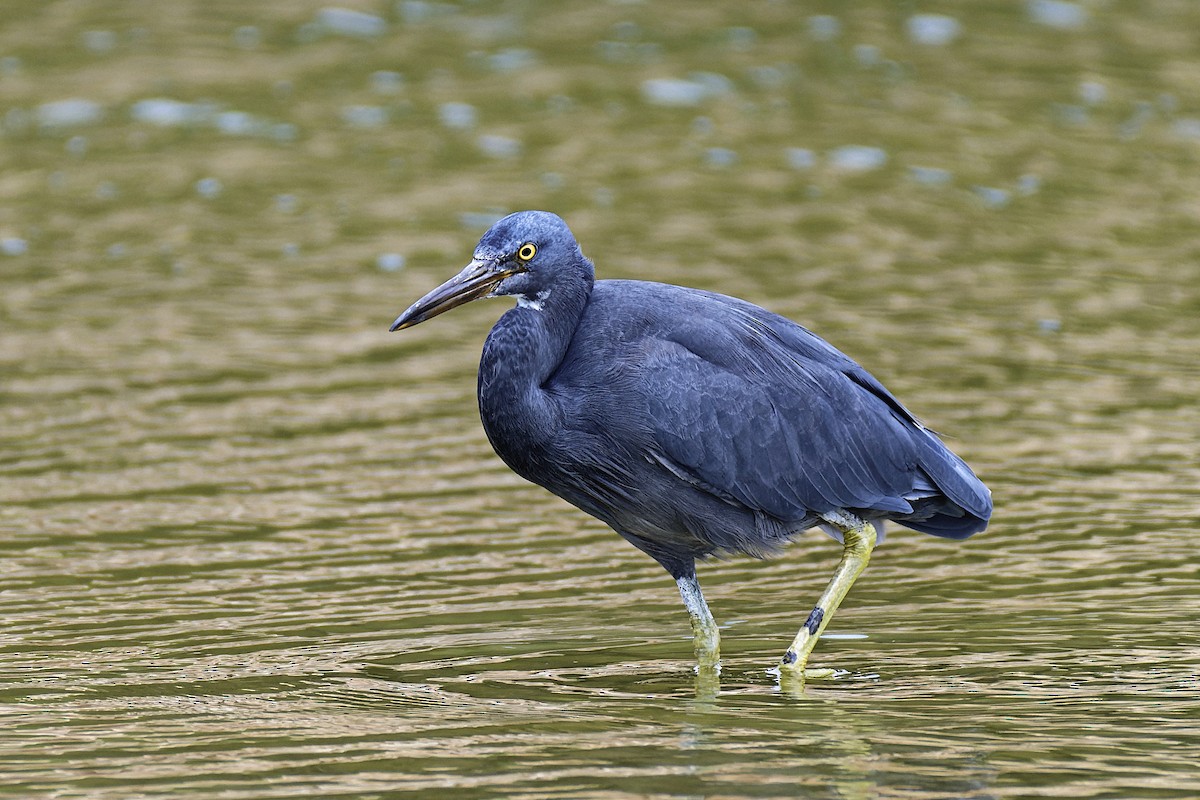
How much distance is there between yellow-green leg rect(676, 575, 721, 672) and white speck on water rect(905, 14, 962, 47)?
1059cm

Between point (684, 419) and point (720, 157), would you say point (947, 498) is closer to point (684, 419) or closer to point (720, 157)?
point (684, 419)

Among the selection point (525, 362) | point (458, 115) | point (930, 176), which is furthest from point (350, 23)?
point (525, 362)

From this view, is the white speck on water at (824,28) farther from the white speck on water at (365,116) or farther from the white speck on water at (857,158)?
the white speck on water at (365,116)

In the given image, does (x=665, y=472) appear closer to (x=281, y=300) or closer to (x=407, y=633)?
(x=407, y=633)

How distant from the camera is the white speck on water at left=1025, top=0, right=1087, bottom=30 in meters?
16.7

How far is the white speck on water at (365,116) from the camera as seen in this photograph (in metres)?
13.9

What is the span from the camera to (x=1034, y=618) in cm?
661

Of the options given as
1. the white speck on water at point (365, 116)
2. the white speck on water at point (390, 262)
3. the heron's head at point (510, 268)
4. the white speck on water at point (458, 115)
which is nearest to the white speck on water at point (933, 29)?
the white speck on water at point (458, 115)

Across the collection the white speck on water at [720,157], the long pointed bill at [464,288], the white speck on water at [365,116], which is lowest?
the white speck on water at [365,116]

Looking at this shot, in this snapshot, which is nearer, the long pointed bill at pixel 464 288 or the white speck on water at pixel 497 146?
the long pointed bill at pixel 464 288

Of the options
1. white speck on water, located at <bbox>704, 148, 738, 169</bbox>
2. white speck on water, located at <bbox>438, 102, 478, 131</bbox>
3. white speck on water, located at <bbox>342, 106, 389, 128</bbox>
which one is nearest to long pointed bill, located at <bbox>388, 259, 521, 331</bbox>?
white speck on water, located at <bbox>704, 148, 738, 169</bbox>

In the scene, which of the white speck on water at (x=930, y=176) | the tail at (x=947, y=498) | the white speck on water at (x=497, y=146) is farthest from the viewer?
the white speck on water at (x=497, y=146)

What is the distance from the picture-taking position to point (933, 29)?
16.3 meters

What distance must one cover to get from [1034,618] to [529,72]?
30.6 ft
